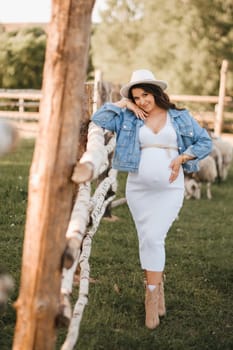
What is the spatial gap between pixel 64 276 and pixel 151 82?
161 cm

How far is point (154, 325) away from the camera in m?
3.78

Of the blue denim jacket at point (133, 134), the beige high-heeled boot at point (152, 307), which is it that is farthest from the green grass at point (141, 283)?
the blue denim jacket at point (133, 134)

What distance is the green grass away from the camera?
3.58 meters

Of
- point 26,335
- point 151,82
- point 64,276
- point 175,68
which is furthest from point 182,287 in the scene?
point 175,68

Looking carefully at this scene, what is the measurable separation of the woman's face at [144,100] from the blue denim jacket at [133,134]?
0.08 metres

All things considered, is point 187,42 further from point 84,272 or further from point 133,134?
point 84,272

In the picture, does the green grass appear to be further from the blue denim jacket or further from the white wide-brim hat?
the white wide-brim hat

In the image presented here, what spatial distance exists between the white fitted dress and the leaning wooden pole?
148cm

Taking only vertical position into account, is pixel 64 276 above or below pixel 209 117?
above

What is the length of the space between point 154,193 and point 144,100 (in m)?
0.59

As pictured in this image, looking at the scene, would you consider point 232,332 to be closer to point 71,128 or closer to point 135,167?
point 135,167

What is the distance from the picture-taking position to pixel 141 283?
4664mm

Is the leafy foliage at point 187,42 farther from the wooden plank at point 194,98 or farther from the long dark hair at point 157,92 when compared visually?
the long dark hair at point 157,92

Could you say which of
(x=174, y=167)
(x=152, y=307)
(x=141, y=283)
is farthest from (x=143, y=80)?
(x=141, y=283)
